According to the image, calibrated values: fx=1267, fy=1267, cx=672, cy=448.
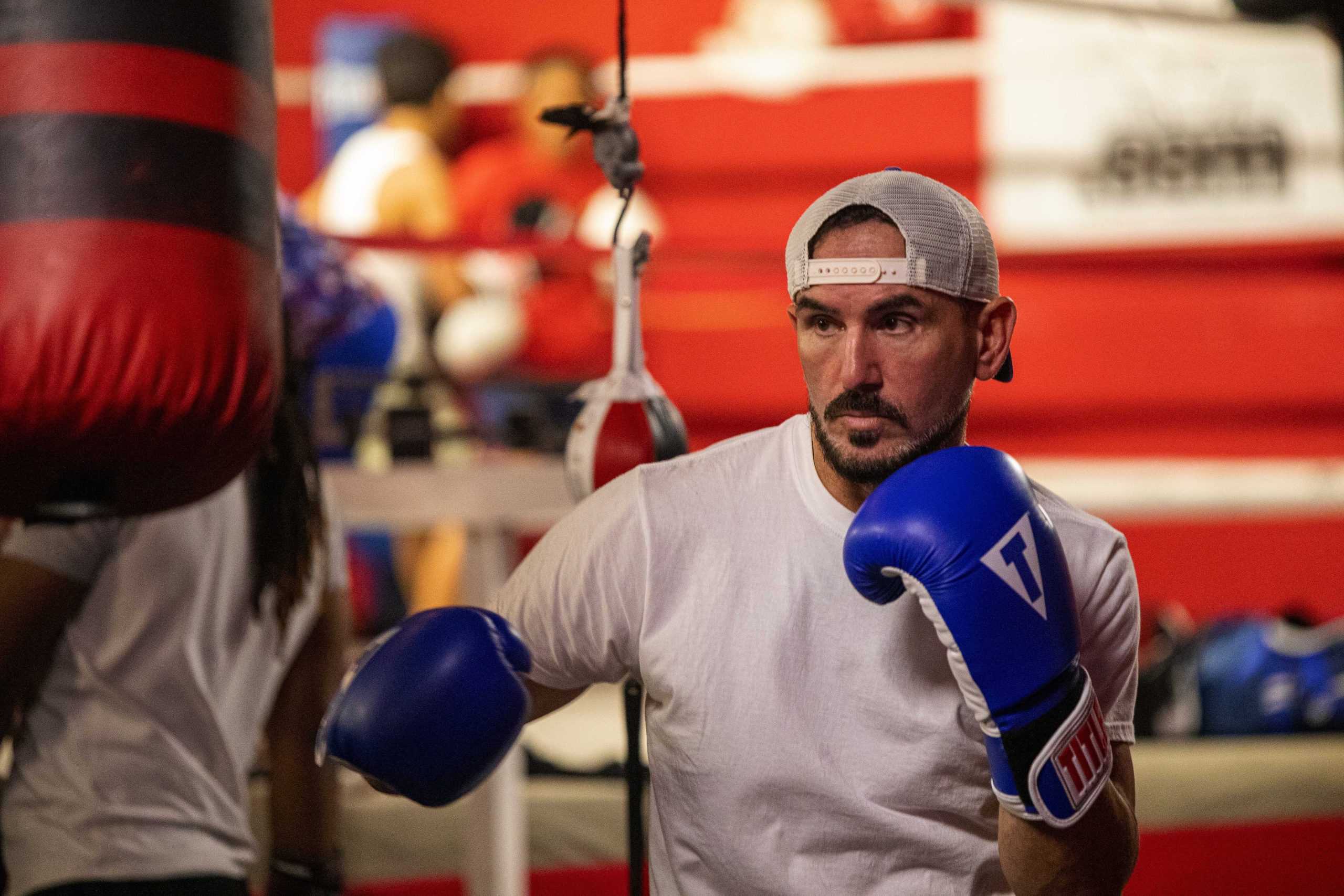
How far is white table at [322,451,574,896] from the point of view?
2023 mm

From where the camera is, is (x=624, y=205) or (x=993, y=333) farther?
(x=624, y=205)

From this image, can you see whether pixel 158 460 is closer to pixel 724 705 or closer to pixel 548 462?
pixel 724 705

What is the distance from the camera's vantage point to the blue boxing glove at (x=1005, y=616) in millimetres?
943

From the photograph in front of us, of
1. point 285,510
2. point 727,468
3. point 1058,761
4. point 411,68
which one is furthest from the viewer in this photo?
point 411,68

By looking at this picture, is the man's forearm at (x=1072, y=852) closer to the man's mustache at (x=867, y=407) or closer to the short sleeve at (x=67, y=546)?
the man's mustache at (x=867, y=407)

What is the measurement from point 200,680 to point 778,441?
2.22ft

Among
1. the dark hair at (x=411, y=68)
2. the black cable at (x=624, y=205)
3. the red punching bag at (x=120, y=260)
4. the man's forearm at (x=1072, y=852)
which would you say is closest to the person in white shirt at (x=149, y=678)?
the red punching bag at (x=120, y=260)

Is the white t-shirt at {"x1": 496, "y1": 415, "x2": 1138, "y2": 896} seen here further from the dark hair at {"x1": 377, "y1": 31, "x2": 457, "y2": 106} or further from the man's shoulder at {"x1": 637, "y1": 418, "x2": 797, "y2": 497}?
the dark hair at {"x1": 377, "y1": 31, "x2": 457, "y2": 106}

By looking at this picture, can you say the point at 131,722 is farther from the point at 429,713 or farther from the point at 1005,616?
the point at 1005,616

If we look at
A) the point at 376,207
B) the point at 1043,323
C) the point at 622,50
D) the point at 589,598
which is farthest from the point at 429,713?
A: the point at 1043,323

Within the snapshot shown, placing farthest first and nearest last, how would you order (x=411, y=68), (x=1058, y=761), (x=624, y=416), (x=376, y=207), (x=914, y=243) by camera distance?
(x=411, y=68), (x=376, y=207), (x=624, y=416), (x=914, y=243), (x=1058, y=761)

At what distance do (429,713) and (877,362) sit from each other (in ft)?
1.52

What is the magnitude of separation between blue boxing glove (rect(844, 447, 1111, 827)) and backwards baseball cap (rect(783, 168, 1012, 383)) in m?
0.18

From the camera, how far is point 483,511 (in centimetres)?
207
